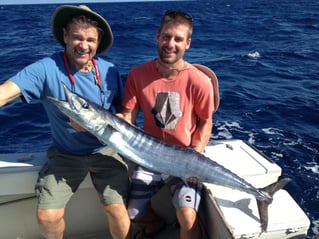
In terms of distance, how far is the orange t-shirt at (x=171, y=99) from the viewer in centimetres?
296

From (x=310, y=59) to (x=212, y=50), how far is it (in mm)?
4318

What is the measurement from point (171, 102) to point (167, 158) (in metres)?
0.47

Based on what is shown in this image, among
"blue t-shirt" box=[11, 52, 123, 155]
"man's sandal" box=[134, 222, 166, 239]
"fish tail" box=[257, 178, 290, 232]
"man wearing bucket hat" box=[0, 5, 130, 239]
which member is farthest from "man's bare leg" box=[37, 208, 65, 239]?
"fish tail" box=[257, 178, 290, 232]

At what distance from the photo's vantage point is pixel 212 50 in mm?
16688

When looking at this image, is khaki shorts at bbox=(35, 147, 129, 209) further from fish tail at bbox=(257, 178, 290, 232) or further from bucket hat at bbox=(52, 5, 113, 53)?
fish tail at bbox=(257, 178, 290, 232)

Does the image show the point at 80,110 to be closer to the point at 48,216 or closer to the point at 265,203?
the point at 48,216

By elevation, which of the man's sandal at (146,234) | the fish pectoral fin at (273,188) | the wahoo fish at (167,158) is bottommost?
the man's sandal at (146,234)

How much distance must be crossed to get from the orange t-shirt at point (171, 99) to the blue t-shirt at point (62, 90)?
0.56 feet

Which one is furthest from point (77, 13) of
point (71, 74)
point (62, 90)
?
point (62, 90)

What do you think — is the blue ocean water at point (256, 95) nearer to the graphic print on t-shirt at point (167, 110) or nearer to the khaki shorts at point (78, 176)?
the graphic print on t-shirt at point (167, 110)

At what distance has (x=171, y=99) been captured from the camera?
9.74 feet

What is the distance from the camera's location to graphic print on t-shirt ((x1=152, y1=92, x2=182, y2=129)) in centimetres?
297

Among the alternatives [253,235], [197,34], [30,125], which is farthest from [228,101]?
[197,34]

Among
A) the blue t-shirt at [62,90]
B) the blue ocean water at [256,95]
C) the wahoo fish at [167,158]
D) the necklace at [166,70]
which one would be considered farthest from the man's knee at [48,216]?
the blue ocean water at [256,95]
